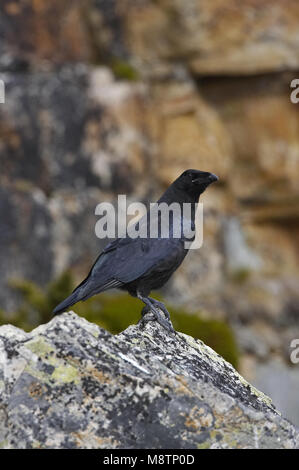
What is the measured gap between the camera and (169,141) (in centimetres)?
2369

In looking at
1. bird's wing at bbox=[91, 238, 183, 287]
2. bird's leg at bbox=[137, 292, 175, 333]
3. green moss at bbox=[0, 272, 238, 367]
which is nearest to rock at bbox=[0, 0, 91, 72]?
green moss at bbox=[0, 272, 238, 367]

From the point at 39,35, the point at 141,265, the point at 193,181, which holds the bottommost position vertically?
the point at 141,265

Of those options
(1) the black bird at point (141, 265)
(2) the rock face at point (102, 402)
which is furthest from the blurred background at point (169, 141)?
(2) the rock face at point (102, 402)

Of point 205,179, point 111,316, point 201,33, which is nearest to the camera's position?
point 205,179

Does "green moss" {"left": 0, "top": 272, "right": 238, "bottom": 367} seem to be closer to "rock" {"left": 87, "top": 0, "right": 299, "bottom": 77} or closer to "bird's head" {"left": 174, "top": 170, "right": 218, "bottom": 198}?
"bird's head" {"left": 174, "top": 170, "right": 218, "bottom": 198}

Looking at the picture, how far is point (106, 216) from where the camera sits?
20.7 metres

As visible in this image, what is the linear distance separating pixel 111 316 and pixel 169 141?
942cm

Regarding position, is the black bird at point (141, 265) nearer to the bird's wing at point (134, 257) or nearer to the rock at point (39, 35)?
the bird's wing at point (134, 257)

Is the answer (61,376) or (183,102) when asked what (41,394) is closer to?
(61,376)

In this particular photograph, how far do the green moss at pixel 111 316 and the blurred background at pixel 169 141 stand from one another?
1.38m

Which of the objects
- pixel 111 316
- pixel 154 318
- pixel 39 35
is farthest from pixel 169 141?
pixel 154 318

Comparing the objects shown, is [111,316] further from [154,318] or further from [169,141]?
[154,318]

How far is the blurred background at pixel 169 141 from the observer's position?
1992cm
